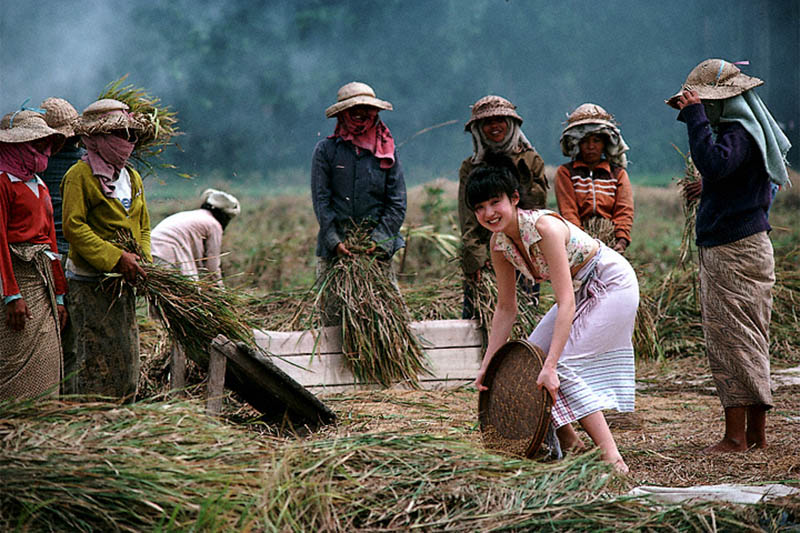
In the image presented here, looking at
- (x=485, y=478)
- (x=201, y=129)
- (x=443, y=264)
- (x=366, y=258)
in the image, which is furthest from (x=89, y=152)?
(x=201, y=129)

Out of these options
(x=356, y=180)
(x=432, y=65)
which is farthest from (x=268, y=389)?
(x=432, y=65)

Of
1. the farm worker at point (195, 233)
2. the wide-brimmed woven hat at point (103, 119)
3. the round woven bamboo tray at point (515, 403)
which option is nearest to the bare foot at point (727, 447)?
the round woven bamboo tray at point (515, 403)

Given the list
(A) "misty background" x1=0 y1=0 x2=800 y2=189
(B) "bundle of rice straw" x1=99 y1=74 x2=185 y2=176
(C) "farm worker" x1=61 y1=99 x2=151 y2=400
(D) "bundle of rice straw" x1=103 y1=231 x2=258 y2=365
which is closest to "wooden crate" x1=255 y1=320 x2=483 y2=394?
(D) "bundle of rice straw" x1=103 y1=231 x2=258 y2=365

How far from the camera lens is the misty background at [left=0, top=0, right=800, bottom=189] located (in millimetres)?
8750

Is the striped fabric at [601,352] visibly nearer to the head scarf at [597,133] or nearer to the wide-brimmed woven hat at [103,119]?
the head scarf at [597,133]

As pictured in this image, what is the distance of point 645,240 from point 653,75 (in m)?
2.02

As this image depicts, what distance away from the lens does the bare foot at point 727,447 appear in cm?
336

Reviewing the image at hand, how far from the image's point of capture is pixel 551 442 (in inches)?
122

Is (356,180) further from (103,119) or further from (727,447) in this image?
(727,447)

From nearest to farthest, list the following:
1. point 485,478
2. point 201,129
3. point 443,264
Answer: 1. point 485,478
2. point 443,264
3. point 201,129

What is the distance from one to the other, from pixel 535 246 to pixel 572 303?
9.8 inches

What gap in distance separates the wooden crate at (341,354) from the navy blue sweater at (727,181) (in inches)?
65.0

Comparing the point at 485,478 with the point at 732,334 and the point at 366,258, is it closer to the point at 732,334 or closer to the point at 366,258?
the point at 732,334

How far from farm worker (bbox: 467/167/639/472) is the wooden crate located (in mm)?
1637
